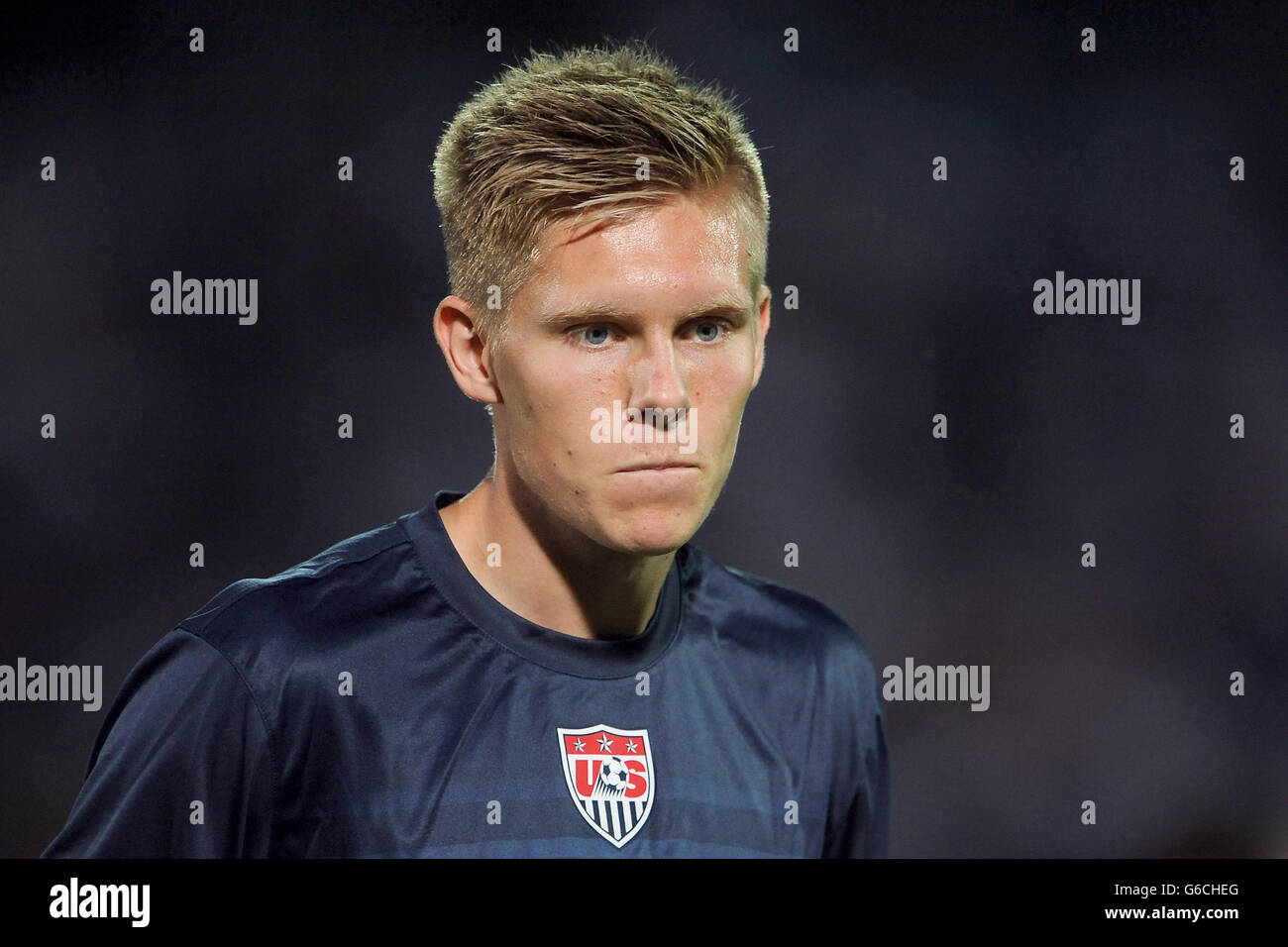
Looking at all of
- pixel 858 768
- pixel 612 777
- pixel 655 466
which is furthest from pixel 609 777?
pixel 858 768

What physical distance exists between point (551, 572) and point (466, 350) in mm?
528

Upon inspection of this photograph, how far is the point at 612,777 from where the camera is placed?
8.86ft

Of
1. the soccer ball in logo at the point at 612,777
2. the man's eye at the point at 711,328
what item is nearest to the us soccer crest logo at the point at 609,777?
the soccer ball in logo at the point at 612,777

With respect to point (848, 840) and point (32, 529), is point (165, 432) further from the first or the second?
point (848, 840)

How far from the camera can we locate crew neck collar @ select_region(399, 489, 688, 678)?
107 inches

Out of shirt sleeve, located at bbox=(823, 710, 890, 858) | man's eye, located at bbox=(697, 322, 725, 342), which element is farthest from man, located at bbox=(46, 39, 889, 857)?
shirt sleeve, located at bbox=(823, 710, 890, 858)

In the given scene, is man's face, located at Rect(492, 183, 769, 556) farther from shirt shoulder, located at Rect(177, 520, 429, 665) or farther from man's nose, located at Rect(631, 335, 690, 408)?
shirt shoulder, located at Rect(177, 520, 429, 665)

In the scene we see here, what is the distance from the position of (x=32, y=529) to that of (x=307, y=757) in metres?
1.79

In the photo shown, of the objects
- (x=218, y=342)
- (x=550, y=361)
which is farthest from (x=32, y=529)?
(x=550, y=361)

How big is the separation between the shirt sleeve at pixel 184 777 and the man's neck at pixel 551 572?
586 mm

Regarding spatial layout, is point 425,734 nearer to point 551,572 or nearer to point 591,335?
point 551,572

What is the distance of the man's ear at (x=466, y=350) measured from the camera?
2.71 meters

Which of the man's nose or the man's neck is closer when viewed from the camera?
the man's nose

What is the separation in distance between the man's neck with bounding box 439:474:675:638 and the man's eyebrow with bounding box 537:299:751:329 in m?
0.45
